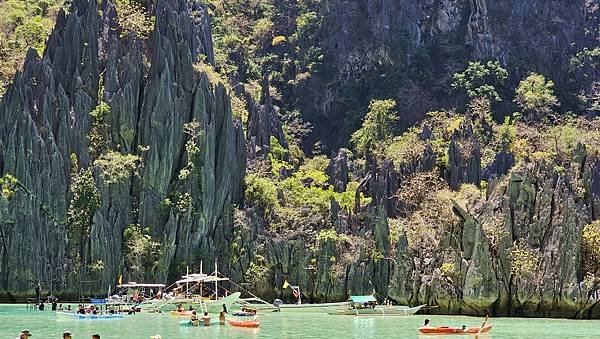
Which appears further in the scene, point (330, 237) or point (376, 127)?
point (376, 127)

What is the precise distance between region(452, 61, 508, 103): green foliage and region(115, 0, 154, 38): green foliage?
26119 mm

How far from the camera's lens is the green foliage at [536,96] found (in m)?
83.3

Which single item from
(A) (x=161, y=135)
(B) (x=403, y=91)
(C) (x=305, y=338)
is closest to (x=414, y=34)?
(B) (x=403, y=91)

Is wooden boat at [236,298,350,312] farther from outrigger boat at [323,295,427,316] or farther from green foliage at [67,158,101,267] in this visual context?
green foliage at [67,158,101,267]

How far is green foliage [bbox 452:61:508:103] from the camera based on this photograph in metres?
85.8

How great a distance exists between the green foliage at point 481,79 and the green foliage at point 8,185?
124 ft

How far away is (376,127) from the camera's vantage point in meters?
84.6

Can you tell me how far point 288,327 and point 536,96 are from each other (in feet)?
141

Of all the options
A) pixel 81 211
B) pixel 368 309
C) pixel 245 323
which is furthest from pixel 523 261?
pixel 81 211

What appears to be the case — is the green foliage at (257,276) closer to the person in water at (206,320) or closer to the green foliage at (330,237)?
the green foliage at (330,237)

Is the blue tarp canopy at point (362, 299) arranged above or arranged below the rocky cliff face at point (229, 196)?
below

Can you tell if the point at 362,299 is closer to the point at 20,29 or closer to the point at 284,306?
the point at 284,306

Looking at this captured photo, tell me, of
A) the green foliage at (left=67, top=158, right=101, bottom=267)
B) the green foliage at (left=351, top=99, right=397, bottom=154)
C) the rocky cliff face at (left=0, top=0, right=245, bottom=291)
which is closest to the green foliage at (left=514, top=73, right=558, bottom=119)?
the green foliage at (left=351, top=99, right=397, bottom=154)

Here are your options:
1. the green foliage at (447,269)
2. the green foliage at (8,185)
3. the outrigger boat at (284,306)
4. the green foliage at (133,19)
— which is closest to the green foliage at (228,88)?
the green foliage at (133,19)
